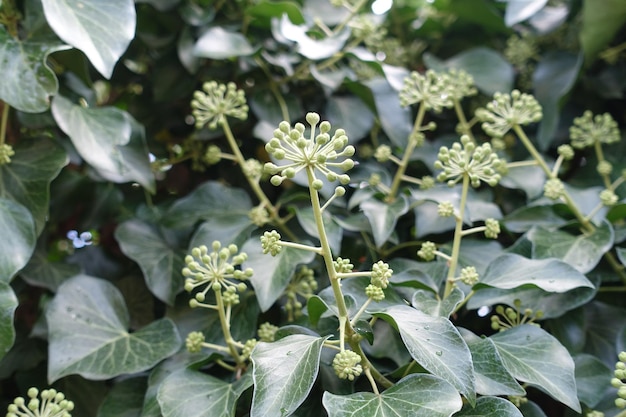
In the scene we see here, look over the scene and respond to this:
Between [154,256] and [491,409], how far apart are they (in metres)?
0.63

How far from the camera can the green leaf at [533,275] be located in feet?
2.83

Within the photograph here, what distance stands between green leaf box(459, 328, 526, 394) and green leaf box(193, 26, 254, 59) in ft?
2.34

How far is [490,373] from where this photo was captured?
0.77 metres

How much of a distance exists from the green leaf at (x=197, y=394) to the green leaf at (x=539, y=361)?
1.10 ft

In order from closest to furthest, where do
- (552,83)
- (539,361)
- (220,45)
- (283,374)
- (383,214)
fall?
(283,374)
(539,361)
(383,214)
(220,45)
(552,83)

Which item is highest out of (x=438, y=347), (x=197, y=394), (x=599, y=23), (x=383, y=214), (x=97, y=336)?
(x=599, y=23)

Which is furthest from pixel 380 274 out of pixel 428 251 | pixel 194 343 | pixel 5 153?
pixel 5 153

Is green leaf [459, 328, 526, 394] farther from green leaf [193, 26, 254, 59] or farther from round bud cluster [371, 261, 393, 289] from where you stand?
green leaf [193, 26, 254, 59]

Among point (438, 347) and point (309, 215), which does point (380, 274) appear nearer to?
point (438, 347)

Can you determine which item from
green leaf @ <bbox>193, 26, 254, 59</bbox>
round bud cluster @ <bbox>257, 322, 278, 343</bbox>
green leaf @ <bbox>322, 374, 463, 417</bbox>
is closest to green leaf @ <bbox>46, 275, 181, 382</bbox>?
round bud cluster @ <bbox>257, 322, 278, 343</bbox>

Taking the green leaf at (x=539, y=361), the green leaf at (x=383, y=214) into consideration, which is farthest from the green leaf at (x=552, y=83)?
the green leaf at (x=539, y=361)

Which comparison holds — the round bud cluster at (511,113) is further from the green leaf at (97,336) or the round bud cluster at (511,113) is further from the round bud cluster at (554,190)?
the green leaf at (97,336)

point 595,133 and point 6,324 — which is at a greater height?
point 595,133

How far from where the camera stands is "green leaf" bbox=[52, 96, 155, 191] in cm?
106
